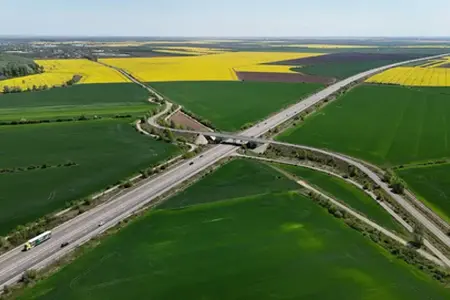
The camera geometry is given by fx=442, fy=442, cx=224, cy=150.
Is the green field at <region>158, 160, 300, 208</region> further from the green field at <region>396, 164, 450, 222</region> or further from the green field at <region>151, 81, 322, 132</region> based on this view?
the green field at <region>151, 81, 322, 132</region>

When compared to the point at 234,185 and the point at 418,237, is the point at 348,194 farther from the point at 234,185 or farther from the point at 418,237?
the point at 234,185

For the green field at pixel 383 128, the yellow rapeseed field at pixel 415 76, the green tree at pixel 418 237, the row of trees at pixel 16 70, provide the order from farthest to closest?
the row of trees at pixel 16 70
the yellow rapeseed field at pixel 415 76
the green field at pixel 383 128
the green tree at pixel 418 237

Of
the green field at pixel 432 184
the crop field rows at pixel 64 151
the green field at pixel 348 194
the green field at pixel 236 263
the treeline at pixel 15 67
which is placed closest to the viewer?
the green field at pixel 236 263

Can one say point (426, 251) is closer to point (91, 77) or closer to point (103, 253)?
point (103, 253)

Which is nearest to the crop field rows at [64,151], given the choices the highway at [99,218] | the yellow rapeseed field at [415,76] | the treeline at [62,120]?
the treeline at [62,120]

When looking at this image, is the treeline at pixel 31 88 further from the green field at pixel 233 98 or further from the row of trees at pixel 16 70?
the green field at pixel 233 98

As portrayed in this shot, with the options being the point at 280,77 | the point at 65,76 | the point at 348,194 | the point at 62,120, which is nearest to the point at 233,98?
the point at 280,77
